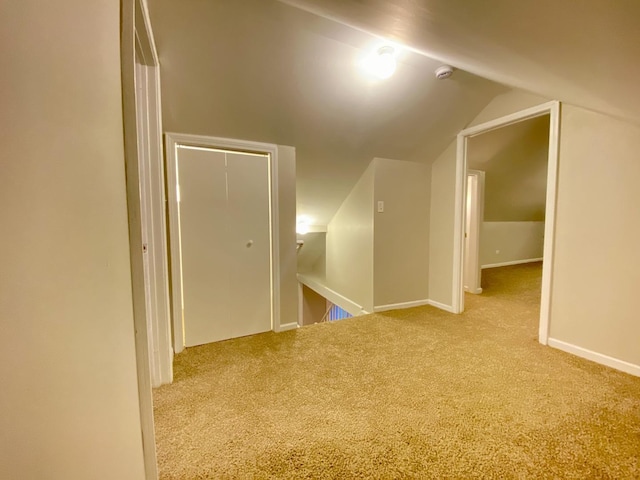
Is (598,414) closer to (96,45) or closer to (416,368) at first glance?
(416,368)

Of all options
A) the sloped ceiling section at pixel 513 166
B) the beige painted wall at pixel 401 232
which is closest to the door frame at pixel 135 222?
the beige painted wall at pixel 401 232

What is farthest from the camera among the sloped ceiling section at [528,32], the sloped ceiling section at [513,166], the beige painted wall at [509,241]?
the beige painted wall at [509,241]

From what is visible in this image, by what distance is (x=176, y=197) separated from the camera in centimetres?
187

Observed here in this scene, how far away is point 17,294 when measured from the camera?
1.12ft

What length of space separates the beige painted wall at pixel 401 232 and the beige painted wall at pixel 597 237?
116 centimetres

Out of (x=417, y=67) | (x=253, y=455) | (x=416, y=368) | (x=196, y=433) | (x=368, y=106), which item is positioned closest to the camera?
(x=253, y=455)

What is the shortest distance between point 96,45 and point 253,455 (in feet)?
4.94

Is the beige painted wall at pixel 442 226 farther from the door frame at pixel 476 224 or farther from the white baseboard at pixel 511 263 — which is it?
the white baseboard at pixel 511 263

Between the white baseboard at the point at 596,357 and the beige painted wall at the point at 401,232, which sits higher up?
the beige painted wall at the point at 401,232

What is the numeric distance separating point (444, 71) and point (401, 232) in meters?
1.50

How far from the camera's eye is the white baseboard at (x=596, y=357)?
5.25ft

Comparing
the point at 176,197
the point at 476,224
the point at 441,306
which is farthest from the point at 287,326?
the point at 476,224

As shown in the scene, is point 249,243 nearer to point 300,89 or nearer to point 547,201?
point 300,89

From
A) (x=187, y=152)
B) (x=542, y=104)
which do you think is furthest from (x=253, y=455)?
(x=542, y=104)
